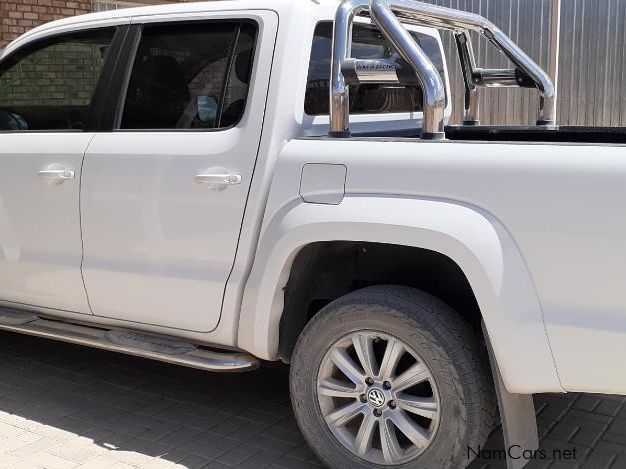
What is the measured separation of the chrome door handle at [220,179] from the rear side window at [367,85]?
0.44 metres

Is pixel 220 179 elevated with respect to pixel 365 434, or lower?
elevated

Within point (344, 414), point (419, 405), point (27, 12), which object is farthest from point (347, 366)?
point (27, 12)

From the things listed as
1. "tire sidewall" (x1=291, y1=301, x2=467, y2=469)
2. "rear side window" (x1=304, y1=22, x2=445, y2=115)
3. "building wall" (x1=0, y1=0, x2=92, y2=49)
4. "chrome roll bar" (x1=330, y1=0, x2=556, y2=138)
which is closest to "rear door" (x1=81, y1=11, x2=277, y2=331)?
"rear side window" (x1=304, y1=22, x2=445, y2=115)

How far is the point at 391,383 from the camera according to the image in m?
2.98

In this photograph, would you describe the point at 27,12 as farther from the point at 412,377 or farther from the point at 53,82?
the point at 412,377

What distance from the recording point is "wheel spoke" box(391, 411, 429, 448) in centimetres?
290

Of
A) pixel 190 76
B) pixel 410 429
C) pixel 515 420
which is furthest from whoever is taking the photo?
pixel 190 76

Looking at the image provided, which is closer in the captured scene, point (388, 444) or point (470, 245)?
point (470, 245)

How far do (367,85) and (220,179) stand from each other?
1.02m

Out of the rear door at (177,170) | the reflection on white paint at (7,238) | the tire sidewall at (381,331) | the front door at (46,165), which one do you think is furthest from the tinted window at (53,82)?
the tire sidewall at (381,331)

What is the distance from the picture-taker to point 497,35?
13.9 ft

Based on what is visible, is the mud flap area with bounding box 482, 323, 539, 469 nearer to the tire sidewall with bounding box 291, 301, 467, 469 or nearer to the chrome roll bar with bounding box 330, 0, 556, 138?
the tire sidewall with bounding box 291, 301, 467, 469

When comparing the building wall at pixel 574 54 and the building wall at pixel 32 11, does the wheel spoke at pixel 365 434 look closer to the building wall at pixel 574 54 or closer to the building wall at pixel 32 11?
the building wall at pixel 32 11

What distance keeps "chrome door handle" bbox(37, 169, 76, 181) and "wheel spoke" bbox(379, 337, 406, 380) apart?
1.82 metres
